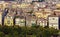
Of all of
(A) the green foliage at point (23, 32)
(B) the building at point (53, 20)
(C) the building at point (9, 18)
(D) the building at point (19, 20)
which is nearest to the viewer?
(A) the green foliage at point (23, 32)

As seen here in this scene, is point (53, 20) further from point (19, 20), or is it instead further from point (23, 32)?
point (23, 32)

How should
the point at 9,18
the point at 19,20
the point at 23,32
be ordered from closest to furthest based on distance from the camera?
the point at 23,32, the point at 19,20, the point at 9,18

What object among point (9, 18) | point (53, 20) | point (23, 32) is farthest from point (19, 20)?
point (23, 32)

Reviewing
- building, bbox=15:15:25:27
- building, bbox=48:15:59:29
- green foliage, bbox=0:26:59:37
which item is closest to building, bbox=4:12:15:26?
building, bbox=15:15:25:27

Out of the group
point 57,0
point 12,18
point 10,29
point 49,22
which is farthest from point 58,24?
point 57,0

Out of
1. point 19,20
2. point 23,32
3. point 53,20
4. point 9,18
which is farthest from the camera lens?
point 9,18

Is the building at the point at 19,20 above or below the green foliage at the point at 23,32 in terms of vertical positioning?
below

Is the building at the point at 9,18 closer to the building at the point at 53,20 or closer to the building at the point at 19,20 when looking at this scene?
the building at the point at 19,20

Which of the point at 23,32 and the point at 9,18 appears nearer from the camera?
the point at 23,32

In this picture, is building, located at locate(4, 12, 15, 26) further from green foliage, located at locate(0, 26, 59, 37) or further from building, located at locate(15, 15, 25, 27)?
green foliage, located at locate(0, 26, 59, 37)

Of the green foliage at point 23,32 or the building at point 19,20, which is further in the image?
the building at point 19,20

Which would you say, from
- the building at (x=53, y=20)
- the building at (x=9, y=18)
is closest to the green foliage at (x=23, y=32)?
the building at (x=53, y=20)
